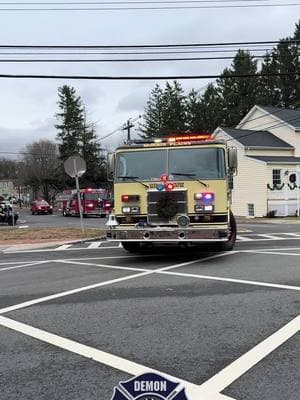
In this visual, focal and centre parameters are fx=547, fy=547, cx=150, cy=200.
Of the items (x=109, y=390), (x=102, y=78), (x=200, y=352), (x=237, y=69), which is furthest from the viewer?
(x=237, y=69)

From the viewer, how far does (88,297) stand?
8.51m

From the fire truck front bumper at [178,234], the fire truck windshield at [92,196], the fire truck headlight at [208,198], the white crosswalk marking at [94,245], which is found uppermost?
the fire truck windshield at [92,196]

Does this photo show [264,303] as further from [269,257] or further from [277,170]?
[277,170]

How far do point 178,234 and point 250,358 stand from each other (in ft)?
21.9

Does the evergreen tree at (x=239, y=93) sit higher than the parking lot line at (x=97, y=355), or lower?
higher

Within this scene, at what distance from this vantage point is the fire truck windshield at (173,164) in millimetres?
12123

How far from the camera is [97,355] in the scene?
5.43 m

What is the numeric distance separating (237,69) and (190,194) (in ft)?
207

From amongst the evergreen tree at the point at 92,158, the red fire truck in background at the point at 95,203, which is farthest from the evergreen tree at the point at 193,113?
the red fire truck in background at the point at 95,203

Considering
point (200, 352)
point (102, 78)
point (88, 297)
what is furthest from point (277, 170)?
point (200, 352)

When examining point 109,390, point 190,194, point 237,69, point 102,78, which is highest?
point 237,69

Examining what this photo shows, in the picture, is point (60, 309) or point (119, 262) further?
point (119, 262)

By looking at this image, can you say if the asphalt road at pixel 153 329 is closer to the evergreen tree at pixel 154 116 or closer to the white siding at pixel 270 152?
the white siding at pixel 270 152

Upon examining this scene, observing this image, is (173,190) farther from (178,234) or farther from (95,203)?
(95,203)
